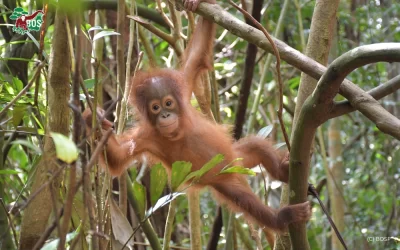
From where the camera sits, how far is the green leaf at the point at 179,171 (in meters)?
1.50

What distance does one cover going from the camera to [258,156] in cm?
276

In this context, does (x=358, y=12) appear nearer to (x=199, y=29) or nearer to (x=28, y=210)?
(x=199, y=29)

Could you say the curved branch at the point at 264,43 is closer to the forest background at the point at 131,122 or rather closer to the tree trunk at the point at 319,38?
the forest background at the point at 131,122

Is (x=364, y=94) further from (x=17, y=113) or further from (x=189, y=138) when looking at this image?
(x=189, y=138)

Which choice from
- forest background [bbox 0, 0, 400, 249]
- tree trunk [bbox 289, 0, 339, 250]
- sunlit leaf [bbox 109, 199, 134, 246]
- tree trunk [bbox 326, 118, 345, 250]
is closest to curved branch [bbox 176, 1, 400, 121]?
forest background [bbox 0, 0, 400, 249]

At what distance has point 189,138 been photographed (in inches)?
112

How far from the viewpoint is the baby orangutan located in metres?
2.59

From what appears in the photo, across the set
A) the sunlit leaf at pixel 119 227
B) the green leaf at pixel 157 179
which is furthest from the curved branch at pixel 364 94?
the sunlit leaf at pixel 119 227

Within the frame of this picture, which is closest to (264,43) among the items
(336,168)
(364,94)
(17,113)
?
(364,94)

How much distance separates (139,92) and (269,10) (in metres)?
1.95

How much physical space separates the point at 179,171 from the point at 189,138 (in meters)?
1.32

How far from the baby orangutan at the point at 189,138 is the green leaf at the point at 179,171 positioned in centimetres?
96

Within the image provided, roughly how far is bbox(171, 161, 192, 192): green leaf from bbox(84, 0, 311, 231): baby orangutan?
960 millimetres

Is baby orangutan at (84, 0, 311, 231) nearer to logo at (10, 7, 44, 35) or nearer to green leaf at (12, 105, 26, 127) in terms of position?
green leaf at (12, 105, 26, 127)
